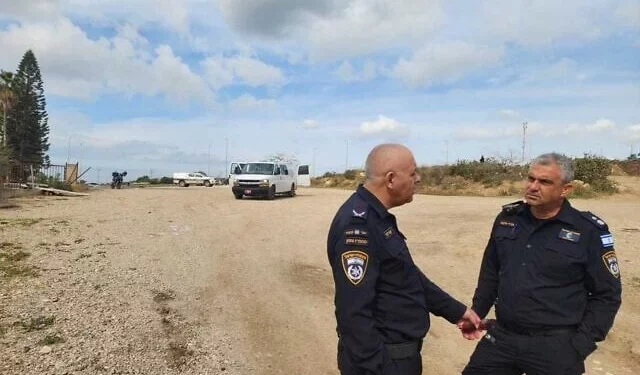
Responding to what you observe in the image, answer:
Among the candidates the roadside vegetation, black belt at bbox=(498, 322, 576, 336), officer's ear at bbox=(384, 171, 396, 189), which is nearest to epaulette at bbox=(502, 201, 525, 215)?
black belt at bbox=(498, 322, 576, 336)

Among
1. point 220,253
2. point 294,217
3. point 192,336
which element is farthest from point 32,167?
point 192,336

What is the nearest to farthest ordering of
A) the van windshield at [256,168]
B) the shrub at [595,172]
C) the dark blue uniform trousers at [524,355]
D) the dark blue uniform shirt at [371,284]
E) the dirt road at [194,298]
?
the dark blue uniform shirt at [371,284] < the dark blue uniform trousers at [524,355] < the dirt road at [194,298] < the van windshield at [256,168] < the shrub at [595,172]

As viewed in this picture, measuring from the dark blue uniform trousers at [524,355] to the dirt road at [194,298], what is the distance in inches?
72.2

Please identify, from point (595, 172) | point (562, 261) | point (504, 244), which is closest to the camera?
point (562, 261)

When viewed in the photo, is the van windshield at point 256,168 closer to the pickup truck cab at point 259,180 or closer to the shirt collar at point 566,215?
the pickup truck cab at point 259,180

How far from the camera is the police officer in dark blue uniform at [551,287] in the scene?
2.86 metres

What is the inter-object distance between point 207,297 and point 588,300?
5084 millimetres

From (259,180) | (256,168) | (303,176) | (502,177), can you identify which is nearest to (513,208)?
(259,180)

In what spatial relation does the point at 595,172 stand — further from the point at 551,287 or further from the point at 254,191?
the point at 551,287

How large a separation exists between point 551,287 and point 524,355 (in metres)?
0.42

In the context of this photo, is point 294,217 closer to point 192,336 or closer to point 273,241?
point 273,241

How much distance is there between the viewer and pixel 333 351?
17.2 ft

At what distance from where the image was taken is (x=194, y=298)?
6832 millimetres

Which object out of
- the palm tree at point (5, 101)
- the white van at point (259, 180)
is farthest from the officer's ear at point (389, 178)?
the palm tree at point (5, 101)
